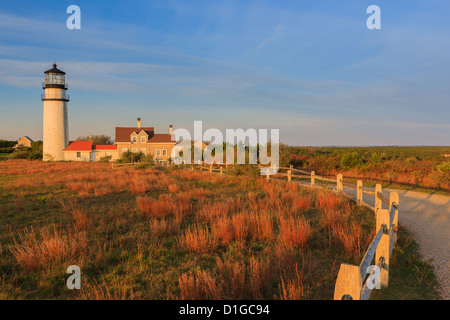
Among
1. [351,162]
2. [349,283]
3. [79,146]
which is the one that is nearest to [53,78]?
[79,146]

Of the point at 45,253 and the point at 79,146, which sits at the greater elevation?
the point at 79,146

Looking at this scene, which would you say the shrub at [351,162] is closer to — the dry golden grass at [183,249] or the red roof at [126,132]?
the dry golden grass at [183,249]

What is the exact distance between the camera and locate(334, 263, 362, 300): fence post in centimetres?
268

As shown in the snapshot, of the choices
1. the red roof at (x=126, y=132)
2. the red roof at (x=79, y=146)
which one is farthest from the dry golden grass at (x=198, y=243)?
the red roof at (x=79, y=146)

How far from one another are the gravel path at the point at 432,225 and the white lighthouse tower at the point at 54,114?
45.6 metres

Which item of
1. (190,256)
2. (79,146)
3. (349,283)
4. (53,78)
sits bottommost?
(190,256)

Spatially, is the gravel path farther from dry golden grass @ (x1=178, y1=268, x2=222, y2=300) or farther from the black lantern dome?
the black lantern dome

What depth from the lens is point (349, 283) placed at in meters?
2.74

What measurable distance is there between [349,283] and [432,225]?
7.62 metres

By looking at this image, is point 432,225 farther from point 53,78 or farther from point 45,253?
point 53,78

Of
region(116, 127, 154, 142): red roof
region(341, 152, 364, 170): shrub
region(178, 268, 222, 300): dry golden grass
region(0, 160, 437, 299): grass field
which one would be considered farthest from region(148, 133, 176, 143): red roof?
region(178, 268, 222, 300): dry golden grass

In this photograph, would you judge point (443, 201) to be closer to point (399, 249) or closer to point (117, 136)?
point (399, 249)

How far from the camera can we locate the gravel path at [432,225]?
18.0 feet
